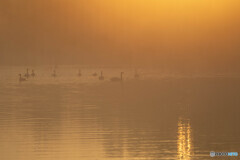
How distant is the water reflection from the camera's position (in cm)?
891

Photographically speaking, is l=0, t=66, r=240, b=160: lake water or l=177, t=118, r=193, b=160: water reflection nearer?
l=177, t=118, r=193, b=160: water reflection

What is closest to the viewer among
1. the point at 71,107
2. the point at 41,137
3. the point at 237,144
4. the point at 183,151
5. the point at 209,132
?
the point at 183,151

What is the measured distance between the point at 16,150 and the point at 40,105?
8.78m

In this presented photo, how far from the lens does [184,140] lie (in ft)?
34.2

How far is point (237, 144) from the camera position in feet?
32.3

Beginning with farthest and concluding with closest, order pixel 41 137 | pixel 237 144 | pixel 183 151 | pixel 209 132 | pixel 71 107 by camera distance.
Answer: pixel 71 107, pixel 209 132, pixel 41 137, pixel 237 144, pixel 183 151

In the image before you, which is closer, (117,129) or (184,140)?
(184,140)

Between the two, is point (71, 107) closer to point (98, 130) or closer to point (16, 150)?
point (98, 130)

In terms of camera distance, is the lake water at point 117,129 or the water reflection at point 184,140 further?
the lake water at point 117,129

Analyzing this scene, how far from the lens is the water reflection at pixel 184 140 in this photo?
8.91 metres

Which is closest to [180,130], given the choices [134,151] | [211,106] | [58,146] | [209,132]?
[209,132]

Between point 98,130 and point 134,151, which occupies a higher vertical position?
point 98,130

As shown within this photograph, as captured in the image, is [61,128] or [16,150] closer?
[16,150]

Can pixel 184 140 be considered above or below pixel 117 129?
below
